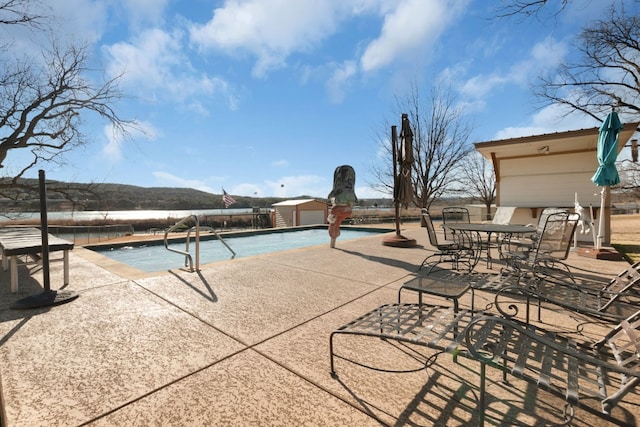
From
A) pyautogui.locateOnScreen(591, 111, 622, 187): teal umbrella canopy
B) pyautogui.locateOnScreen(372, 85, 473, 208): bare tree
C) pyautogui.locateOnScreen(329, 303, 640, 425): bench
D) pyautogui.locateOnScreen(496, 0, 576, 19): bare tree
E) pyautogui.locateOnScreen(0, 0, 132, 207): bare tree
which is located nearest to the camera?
pyautogui.locateOnScreen(329, 303, 640, 425): bench

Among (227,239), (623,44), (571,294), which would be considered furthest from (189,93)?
(623,44)

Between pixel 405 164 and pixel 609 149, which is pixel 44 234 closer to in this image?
pixel 405 164

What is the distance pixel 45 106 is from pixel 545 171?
18505mm

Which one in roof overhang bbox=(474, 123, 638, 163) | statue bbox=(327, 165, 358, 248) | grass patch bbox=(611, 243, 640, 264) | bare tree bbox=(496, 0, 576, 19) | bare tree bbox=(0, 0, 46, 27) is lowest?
grass patch bbox=(611, 243, 640, 264)

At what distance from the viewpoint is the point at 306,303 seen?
3307mm

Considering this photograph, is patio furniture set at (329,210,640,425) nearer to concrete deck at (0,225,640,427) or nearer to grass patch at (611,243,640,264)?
concrete deck at (0,225,640,427)

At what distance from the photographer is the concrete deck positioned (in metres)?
1.58

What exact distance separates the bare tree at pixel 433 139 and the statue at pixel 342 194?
10212 mm

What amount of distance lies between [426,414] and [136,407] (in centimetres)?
165

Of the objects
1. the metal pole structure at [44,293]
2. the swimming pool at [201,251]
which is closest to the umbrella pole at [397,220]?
the swimming pool at [201,251]

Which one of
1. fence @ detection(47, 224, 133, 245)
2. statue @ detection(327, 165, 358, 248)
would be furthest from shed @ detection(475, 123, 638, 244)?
fence @ detection(47, 224, 133, 245)

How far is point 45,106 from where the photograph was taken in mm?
11281

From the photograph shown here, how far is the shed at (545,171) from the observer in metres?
7.82

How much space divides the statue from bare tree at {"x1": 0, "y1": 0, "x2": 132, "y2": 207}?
9.92m
